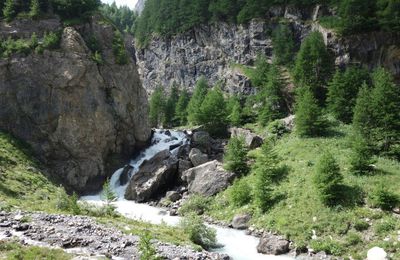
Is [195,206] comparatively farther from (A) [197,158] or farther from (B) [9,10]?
(B) [9,10]

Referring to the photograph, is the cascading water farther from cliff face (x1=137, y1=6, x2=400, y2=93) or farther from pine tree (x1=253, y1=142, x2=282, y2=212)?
cliff face (x1=137, y1=6, x2=400, y2=93)

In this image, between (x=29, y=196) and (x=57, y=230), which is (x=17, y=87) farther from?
(x=57, y=230)

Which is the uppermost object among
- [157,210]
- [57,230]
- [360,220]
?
[57,230]

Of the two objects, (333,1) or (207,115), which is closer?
(207,115)

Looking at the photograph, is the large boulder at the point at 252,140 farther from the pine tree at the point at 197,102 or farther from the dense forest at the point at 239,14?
the dense forest at the point at 239,14

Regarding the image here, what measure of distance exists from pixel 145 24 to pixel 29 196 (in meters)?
99.6

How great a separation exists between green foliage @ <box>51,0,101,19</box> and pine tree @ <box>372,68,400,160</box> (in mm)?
54296

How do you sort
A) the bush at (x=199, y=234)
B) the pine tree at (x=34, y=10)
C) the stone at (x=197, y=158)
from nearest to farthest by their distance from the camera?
1. the bush at (x=199, y=234)
2. the stone at (x=197, y=158)
3. the pine tree at (x=34, y=10)

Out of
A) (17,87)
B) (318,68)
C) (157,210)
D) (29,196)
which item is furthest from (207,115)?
(29,196)

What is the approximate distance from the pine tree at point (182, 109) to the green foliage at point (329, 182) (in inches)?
2346

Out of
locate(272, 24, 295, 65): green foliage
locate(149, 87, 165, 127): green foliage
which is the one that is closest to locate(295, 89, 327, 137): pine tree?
locate(272, 24, 295, 65): green foliage

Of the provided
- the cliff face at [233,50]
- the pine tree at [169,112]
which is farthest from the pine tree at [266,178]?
the pine tree at [169,112]

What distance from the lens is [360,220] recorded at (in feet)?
132

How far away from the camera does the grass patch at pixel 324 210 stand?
3850 centimetres
